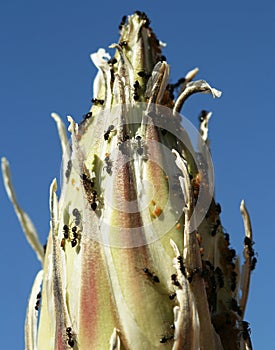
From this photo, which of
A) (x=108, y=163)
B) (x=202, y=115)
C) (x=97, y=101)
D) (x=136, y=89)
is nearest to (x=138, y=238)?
(x=108, y=163)

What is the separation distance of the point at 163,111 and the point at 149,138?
0.30 metres

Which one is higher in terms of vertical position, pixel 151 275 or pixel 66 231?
pixel 66 231

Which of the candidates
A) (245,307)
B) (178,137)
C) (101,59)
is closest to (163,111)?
(178,137)

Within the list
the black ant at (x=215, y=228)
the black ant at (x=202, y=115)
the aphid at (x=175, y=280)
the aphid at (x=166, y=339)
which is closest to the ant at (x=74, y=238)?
the aphid at (x=175, y=280)

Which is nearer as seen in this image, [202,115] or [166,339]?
[166,339]

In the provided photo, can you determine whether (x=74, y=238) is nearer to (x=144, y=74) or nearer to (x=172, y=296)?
(x=172, y=296)

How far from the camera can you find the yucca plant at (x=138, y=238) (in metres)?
3.71

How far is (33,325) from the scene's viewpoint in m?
4.34

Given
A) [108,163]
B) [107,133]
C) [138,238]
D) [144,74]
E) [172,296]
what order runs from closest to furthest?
[172,296], [138,238], [108,163], [107,133], [144,74]

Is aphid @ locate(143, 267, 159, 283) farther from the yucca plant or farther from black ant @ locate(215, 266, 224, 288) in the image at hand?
black ant @ locate(215, 266, 224, 288)

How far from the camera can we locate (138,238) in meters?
3.88

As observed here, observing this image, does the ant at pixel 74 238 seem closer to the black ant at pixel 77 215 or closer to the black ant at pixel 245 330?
the black ant at pixel 77 215

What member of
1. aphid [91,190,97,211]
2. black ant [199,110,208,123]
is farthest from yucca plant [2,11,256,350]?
black ant [199,110,208,123]

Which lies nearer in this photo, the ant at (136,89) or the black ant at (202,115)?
the ant at (136,89)
